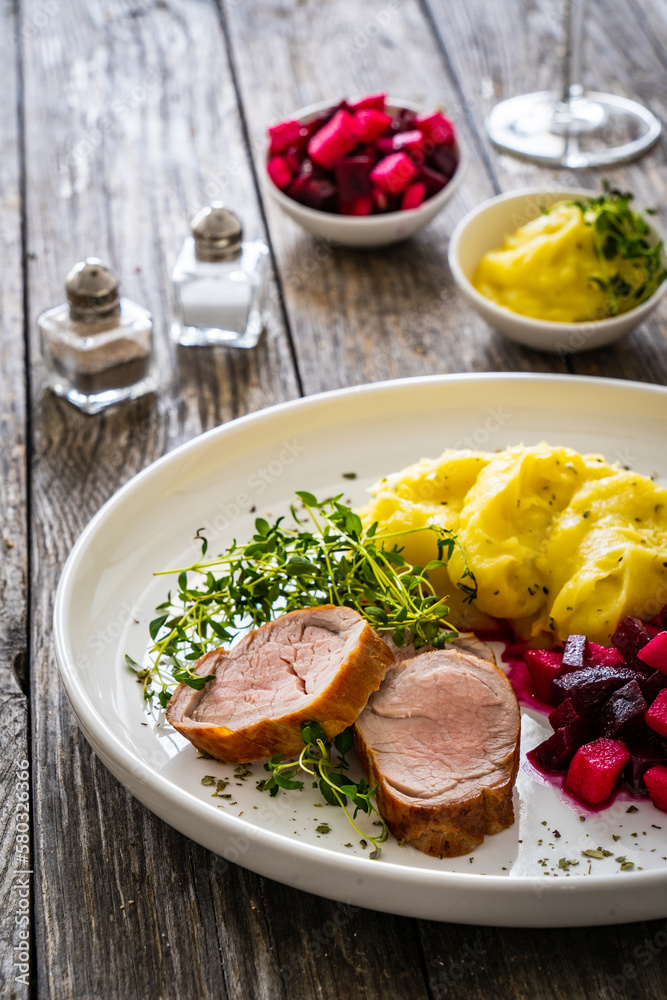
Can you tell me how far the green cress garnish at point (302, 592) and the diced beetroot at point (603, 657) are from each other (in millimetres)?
306

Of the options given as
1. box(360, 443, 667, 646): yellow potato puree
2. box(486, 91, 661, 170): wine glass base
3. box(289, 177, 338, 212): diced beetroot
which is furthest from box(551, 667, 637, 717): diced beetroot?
box(486, 91, 661, 170): wine glass base

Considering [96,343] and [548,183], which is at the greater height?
[96,343]

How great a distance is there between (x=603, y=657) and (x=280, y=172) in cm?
250

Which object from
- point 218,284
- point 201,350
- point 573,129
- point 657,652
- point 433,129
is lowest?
point 201,350

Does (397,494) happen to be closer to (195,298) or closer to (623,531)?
(623,531)

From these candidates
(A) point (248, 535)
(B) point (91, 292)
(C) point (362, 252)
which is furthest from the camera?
(C) point (362, 252)

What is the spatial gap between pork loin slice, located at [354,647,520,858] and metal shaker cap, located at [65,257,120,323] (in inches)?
66.2

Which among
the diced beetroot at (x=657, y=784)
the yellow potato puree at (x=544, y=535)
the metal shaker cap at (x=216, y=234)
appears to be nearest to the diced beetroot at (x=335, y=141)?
the metal shaker cap at (x=216, y=234)

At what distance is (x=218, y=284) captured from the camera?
11.7ft

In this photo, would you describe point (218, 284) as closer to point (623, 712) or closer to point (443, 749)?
point (443, 749)

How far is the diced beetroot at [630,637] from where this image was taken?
7.13 feet

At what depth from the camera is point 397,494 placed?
2584 millimetres

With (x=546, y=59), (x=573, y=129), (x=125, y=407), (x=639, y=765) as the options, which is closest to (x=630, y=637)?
(x=639, y=765)

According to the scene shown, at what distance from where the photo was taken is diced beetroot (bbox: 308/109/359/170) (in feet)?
12.4
